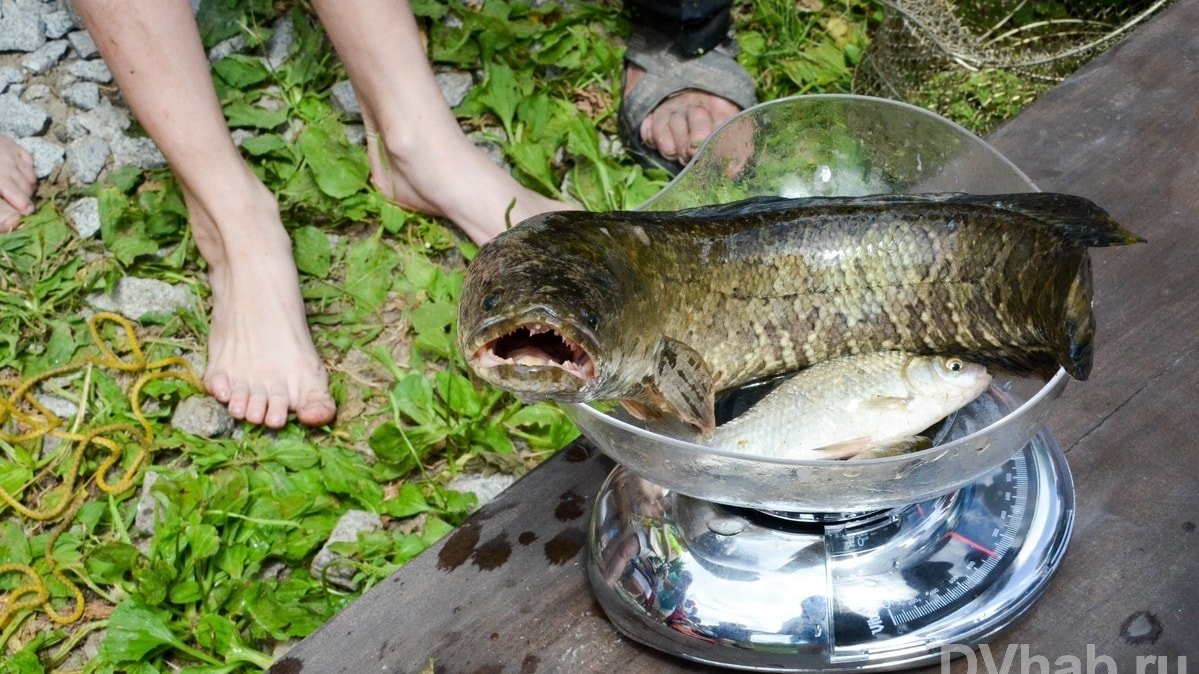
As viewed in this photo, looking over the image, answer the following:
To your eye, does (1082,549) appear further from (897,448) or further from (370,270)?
(370,270)

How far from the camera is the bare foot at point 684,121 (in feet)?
11.5

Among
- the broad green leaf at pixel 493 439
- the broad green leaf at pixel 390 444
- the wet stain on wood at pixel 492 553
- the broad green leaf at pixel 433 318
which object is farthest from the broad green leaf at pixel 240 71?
the wet stain on wood at pixel 492 553

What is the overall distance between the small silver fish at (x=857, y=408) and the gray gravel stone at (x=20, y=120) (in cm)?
295

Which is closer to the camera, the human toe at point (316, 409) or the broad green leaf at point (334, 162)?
the human toe at point (316, 409)

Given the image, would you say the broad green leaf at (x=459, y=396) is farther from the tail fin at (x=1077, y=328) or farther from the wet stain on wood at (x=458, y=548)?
the tail fin at (x=1077, y=328)

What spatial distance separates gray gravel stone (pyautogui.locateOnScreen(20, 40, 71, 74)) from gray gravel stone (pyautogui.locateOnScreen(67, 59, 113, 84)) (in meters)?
0.05

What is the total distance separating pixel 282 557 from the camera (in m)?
2.63

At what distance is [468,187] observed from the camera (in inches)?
125

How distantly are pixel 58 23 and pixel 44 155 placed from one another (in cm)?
61

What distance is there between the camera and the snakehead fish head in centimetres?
125

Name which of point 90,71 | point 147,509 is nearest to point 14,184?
point 90,71

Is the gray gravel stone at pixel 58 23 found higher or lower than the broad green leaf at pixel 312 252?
higher

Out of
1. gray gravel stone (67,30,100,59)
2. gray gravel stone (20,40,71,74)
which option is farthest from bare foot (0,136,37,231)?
gray gravel stone (67,30,100,59)

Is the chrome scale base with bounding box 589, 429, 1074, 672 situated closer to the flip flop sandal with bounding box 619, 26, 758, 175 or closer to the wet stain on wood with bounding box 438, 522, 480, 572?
the wet stain on wood with bounding box 438, 522, 480, 572
